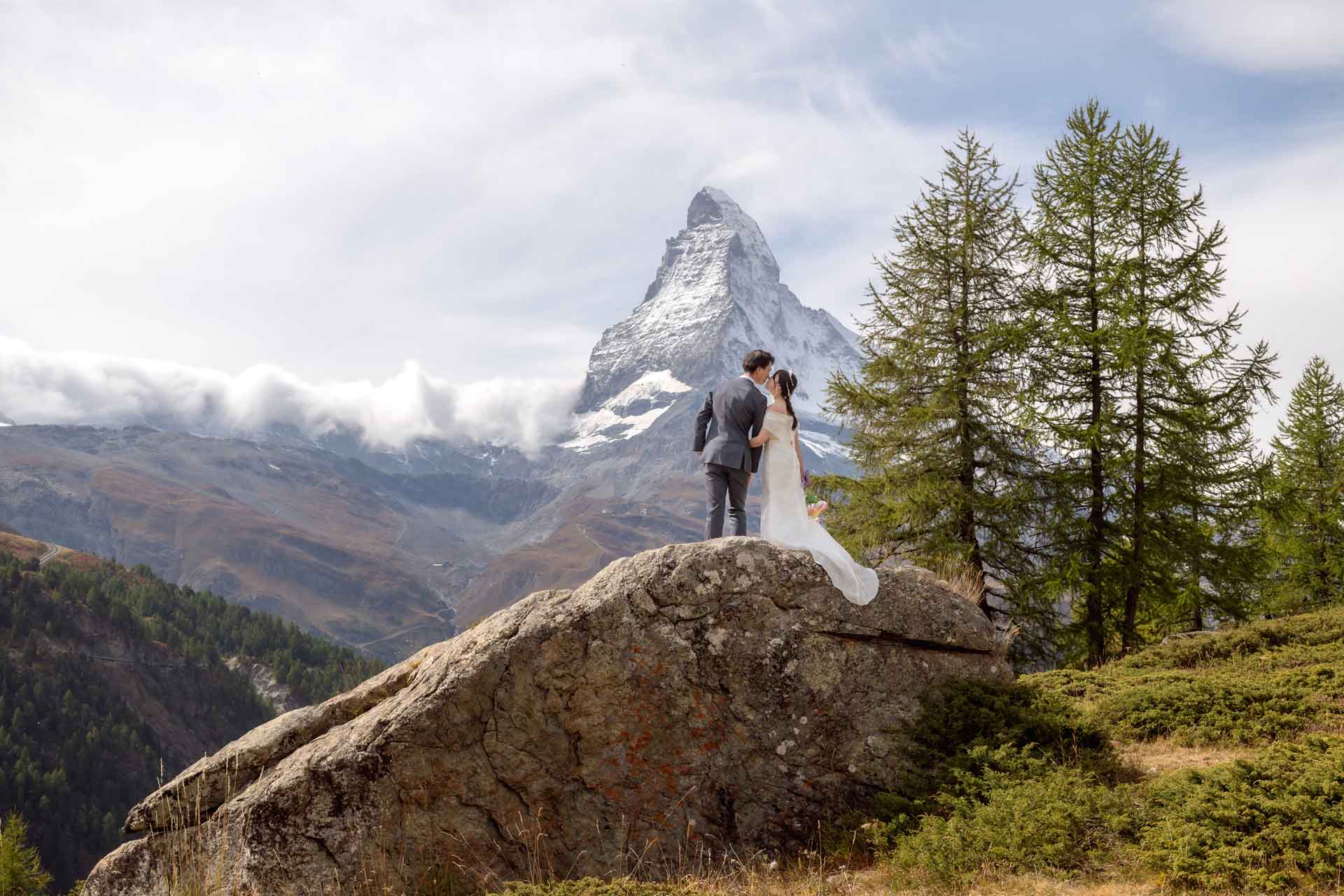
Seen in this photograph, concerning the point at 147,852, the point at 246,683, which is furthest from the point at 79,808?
the point at 147,852

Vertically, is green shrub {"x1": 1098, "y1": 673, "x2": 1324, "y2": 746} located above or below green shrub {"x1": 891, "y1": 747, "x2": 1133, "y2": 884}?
above

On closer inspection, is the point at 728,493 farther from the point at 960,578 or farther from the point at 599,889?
the point at 599,889

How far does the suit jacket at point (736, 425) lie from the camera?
34.6 feet

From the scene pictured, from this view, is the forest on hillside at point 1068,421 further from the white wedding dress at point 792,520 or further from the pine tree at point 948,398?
the white wedding dress at point 792,520

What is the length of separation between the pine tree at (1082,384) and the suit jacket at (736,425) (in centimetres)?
911

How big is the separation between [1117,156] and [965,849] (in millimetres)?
16661

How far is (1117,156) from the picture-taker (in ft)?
60.6

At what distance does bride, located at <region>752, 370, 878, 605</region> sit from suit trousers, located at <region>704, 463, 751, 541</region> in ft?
0.86

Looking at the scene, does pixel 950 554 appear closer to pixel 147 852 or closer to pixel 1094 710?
pixel 1094 710

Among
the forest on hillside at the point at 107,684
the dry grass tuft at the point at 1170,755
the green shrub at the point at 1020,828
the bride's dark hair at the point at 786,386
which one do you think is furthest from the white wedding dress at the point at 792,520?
the forest on hillside at the point at 107,684

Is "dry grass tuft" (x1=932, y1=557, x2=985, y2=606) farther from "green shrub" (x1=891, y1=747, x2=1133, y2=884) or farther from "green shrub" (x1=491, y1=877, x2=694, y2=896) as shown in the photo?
"green shrub" (x1=491, y1=877, x2=694, y2=896)

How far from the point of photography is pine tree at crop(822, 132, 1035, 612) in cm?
1802

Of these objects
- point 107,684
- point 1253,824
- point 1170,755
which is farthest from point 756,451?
point 107,684

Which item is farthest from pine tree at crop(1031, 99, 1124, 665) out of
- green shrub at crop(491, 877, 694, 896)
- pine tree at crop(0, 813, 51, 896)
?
pine tree at crop(0, 813, 51, 896)
